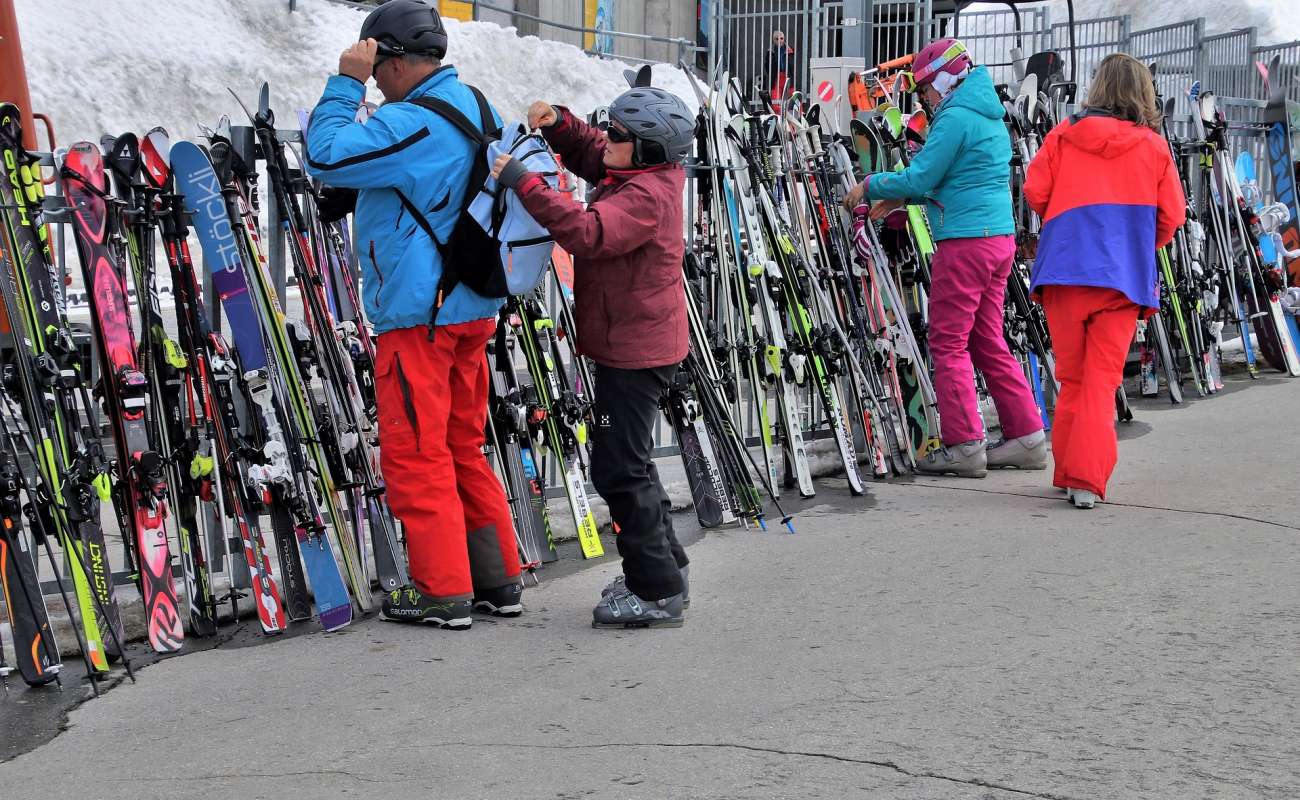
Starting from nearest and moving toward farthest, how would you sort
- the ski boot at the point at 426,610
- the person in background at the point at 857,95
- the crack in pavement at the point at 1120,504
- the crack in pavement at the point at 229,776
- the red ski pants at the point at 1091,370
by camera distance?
the crack in pavement at the point at 229,776 < the ski boot at the point at 426,610 < the crack in pavement at the point at 1120,504 < the red ski pants at the point at 1091,370 < the person in background at the point at 857,95

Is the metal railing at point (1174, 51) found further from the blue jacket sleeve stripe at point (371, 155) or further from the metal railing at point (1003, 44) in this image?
the blue jacket sleeve stripe at point (371, 155)

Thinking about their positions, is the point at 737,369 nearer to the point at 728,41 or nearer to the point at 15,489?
the point at 15,489

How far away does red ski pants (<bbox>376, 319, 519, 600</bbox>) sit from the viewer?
4.28m

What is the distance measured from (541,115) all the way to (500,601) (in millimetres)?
1620

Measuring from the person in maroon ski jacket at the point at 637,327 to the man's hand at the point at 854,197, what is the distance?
2.43 meters

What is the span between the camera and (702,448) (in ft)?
19.1

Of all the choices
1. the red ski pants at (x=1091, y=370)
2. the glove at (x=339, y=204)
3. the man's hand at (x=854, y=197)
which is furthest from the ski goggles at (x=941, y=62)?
the glove at (x=339, y=204)

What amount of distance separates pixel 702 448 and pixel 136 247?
7.96ft

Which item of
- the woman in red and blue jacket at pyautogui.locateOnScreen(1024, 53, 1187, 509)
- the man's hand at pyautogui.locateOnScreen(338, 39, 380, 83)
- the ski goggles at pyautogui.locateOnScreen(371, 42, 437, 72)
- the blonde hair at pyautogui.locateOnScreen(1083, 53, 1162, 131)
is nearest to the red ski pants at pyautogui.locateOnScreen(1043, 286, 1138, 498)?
the woman in red and blue jacket at pyautogui.locateOnScreen(1024, 53, 1187, 509)

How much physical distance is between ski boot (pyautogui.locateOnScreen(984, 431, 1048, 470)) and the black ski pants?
297 cm

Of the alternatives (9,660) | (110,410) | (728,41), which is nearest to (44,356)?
(110,410)

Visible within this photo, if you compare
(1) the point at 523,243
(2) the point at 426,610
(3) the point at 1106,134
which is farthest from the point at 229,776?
(3) the point at 1106,134

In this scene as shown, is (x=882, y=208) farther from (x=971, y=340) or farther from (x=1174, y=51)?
(x=1174, y=51)

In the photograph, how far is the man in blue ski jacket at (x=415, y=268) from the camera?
4.08m
